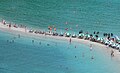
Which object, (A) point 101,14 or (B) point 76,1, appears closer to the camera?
(A) point 101,14

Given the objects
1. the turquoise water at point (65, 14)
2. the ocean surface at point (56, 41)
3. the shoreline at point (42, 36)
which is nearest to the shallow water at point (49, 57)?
the ocean surface at point (56, 41)

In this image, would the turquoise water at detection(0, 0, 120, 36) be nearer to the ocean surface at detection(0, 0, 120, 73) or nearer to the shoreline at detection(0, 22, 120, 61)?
the ocean surface at detection(0, 0, 120, 73)

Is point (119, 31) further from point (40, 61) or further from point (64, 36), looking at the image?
point (40, 61)

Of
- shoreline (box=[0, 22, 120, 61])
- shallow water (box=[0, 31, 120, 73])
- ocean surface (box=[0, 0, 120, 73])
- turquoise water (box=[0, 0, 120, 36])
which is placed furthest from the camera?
turquoise water (box=[0, 0, 120, 36])

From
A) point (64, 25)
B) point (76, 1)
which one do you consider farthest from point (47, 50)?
point (76, 1)

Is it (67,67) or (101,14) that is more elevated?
(101,14)

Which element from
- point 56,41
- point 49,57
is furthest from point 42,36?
point 49,57

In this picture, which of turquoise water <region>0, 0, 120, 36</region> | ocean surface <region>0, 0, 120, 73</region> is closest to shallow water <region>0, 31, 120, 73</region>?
ocean surface <region>0, 0, 120, 73</region>

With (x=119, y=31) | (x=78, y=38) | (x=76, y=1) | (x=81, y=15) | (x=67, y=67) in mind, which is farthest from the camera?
(x=76, y=1)

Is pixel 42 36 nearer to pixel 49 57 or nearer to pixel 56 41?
pixel 56 41
